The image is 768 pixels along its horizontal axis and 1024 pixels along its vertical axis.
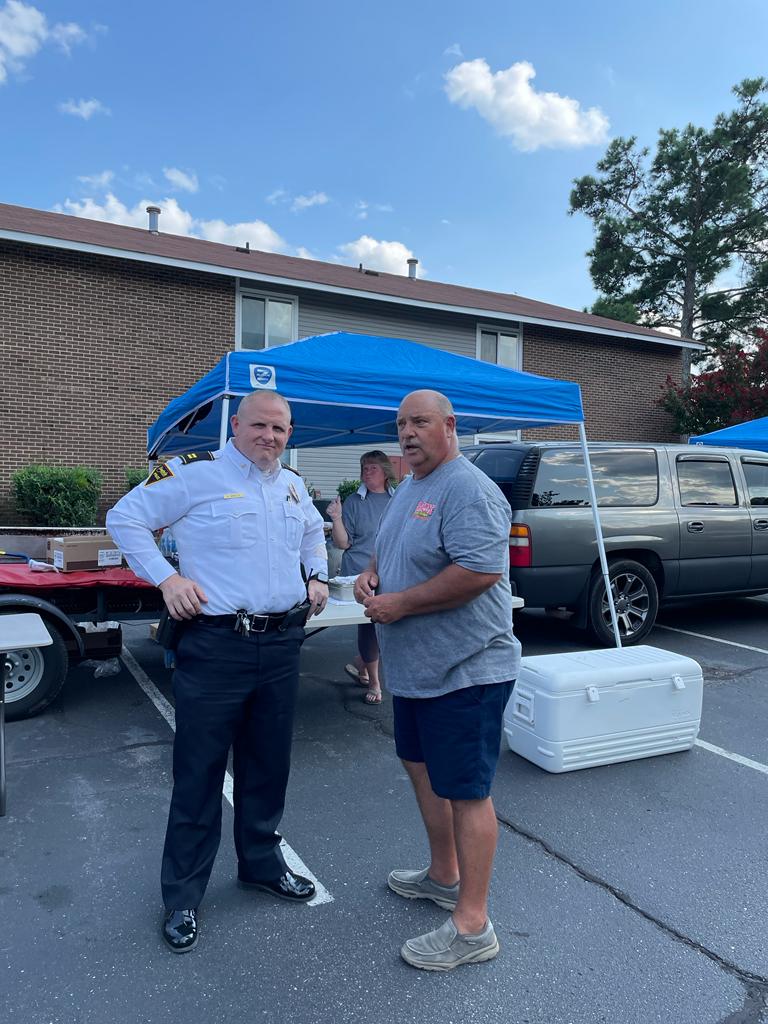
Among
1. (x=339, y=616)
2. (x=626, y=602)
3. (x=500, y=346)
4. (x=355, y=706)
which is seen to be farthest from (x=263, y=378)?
(x=500, y=346)

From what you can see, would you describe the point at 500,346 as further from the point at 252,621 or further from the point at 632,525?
the point at 252,621

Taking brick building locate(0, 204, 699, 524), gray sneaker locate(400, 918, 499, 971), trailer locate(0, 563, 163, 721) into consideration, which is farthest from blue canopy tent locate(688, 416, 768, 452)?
gray sneaker locate(400, 918, 499, 971)

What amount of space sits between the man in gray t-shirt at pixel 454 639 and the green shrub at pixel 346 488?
470 inches

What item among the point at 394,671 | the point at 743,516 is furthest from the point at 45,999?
the point at 743,516

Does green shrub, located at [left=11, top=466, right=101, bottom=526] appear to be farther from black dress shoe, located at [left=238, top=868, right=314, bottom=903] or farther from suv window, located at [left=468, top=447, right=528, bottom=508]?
black dress shoe, located at [left=238, top=868, right=314, bottom=903]

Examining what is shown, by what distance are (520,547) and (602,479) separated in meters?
1.24

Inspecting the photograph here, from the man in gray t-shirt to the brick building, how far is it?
36.6 feet

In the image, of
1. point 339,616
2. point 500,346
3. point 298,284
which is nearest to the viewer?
point 339,616

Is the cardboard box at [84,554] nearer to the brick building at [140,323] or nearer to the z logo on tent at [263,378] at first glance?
the z logo on tent at [263,378]

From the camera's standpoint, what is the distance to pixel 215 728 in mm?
2410

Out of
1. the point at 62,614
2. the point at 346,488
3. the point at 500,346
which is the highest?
the point at 500,346

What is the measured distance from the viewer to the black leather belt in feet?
7.84

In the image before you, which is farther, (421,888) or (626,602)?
(626,602)

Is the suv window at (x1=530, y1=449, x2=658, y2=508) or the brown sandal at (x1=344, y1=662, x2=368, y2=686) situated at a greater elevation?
the suv window at (x1=530, y1=449, x2=658, y2=508)
